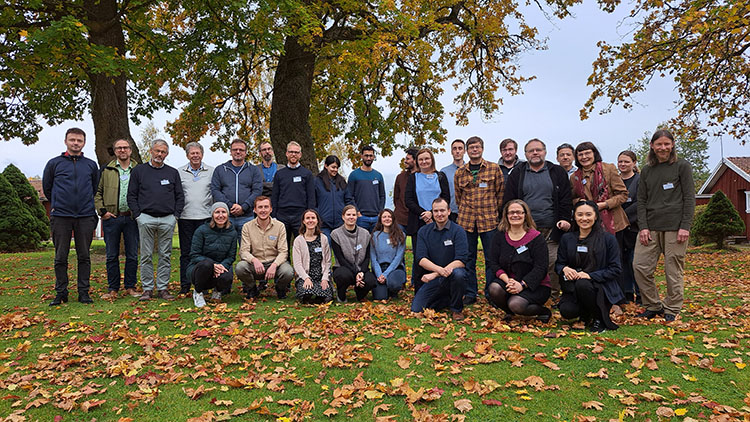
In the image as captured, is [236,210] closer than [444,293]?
No

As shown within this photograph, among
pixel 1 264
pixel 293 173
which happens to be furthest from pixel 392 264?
pixel 1 264

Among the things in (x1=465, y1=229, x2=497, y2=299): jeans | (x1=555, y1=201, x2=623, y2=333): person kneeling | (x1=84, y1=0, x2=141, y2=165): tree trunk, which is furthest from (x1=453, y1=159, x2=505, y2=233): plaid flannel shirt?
(x1=84, y1=0, x2=141, y2=165): tree trunk

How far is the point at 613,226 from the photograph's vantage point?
6094mm

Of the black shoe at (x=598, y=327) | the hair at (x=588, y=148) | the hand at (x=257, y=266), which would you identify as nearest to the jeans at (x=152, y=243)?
the hand at (x=257, y=266)

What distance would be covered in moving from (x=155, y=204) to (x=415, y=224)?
373 centimetres

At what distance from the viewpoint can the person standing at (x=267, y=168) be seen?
315 inches

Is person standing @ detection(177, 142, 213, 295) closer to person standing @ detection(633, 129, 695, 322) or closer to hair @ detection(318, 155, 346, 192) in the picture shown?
hair @ detection(318, 155, 346, 192)

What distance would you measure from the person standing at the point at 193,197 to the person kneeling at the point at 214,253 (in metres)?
0.37

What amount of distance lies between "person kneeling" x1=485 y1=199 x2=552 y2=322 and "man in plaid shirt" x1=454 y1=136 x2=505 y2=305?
753mm

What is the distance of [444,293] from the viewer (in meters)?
6.15

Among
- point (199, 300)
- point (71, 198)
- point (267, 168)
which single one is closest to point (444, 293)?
point (199, 300)

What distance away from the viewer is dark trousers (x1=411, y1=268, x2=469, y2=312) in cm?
586

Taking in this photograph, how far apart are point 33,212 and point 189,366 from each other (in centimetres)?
2114

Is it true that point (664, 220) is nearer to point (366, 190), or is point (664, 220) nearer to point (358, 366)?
point (358, 366)
